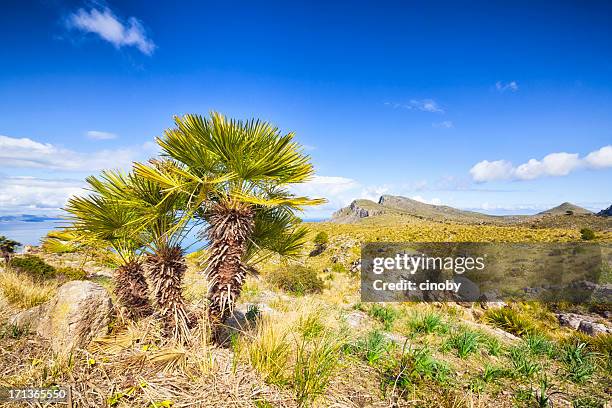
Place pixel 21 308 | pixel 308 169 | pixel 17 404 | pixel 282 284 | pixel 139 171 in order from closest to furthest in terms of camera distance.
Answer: pixel 17 404 → pixel 139 171 → pixel 308 169 → pixel 21 308 → pixel 282 284

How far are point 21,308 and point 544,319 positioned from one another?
15.1 m

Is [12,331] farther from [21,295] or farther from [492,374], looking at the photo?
[492,374]

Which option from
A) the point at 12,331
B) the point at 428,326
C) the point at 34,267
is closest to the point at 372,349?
the point at 428,326

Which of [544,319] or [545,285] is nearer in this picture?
[544,319]

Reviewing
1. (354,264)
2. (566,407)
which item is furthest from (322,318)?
(354,264)

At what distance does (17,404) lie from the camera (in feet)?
8.61

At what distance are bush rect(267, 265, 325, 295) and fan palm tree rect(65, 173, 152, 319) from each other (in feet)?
31.0

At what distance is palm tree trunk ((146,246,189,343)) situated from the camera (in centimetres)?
381

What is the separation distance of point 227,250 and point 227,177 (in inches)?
35.7

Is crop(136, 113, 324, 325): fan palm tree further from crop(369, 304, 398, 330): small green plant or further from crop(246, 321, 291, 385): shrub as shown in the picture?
crop(369, 304, 398, 330): small green plant

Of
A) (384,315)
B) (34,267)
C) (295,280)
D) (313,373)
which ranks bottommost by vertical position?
(295,280)

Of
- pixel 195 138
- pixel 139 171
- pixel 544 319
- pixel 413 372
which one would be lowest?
pixel 544 319

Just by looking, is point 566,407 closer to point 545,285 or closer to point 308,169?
point 308,169

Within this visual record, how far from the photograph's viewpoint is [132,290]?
162 inches
